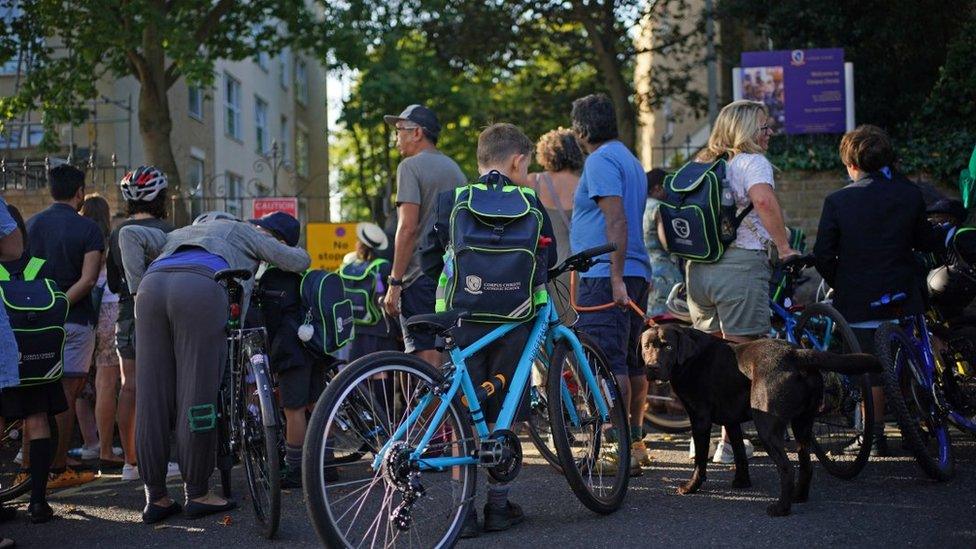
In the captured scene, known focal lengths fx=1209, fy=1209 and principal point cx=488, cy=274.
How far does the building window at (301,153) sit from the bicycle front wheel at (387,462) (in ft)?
117

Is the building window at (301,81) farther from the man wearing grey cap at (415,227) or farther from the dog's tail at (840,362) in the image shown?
the dog's tail at (840,362)

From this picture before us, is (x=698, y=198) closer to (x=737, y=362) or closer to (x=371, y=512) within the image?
(x=737, y=362)

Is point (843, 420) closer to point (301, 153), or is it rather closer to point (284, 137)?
point (284, 137)

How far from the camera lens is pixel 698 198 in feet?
22.1

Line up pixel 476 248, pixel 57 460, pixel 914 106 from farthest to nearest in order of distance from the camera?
pixel 914 106
pixel 57 460
pixel 476 248

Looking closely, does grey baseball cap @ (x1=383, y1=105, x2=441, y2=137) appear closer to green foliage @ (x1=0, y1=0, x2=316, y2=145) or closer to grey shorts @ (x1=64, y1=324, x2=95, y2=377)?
grey shorts @ (x1=64, y1=324, x2=95, y2=377)

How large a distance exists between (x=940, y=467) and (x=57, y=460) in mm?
5232

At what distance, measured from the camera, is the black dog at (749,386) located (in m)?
5.67

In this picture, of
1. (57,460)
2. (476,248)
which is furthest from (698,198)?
(57,460)

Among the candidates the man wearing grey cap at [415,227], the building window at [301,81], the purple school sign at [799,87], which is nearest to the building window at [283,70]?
the building window at [301,81]

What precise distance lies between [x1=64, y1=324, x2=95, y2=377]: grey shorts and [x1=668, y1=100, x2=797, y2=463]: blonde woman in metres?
3.99

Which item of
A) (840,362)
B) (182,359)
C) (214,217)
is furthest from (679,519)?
(214,217)

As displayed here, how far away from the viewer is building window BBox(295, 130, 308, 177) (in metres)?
40.4

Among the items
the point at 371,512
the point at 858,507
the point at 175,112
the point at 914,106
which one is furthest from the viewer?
the point at 175,112
